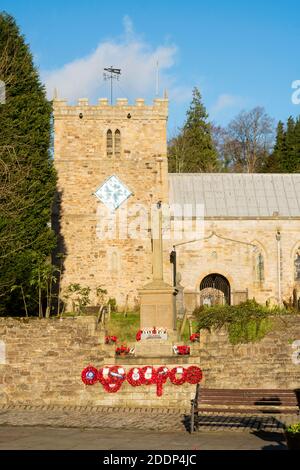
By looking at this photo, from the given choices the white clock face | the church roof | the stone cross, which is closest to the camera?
the stone cross

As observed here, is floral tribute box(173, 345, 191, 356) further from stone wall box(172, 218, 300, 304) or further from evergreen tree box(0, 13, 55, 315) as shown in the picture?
stone wall box(172, 218, 300, 304)

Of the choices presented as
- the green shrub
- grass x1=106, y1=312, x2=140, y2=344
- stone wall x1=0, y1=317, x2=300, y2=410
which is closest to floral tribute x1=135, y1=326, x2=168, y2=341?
the green shrub

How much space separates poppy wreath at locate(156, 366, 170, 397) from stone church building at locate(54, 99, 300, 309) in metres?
16.5

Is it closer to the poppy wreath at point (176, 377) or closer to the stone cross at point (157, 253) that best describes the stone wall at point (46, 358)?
the poppy wreath at point (176, 377)

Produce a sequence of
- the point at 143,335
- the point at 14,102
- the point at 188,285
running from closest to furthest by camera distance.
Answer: the point at 143,335 < the point at 14,102 < the point at 188,285

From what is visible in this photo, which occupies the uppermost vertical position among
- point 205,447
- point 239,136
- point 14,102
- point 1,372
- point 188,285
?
point 239,136

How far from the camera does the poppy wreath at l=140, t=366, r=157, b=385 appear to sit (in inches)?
704

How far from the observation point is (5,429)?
14633mm

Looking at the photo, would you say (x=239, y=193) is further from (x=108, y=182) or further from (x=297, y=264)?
(x=108, y=182)

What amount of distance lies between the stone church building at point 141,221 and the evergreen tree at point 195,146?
1857cm

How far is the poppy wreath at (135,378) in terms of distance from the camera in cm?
1789

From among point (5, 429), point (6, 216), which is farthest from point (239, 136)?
point (5, 429)

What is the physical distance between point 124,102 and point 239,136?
97.7ft

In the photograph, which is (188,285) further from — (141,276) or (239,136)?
(239,136)
